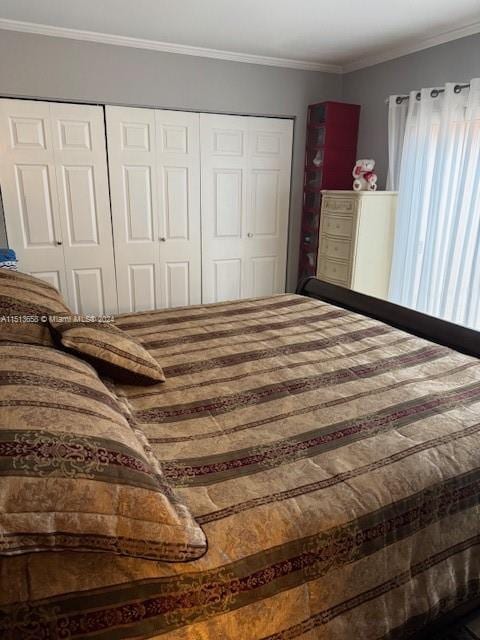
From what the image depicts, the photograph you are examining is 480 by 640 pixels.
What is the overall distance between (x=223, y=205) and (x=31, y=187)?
1615mm

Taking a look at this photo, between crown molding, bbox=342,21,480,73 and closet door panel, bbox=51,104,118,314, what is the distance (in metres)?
2.32

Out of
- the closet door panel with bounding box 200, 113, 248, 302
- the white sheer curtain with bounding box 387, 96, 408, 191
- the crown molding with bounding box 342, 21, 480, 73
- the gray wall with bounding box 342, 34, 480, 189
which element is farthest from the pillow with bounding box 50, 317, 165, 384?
the crown molding with bounding box 342, 21, 480, 73

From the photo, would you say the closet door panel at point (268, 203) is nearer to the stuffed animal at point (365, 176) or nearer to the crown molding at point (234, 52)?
the crown molding at point (234, 52)

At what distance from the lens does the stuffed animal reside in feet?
12.3

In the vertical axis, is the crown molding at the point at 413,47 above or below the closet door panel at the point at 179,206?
above

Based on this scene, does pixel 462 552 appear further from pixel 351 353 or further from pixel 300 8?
pixel 300 8

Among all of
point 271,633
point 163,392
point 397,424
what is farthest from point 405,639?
point 163,392

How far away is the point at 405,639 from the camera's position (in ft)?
3.58

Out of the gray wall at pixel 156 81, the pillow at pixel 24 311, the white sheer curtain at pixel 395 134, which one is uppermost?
the gray wall at pixel 156 81

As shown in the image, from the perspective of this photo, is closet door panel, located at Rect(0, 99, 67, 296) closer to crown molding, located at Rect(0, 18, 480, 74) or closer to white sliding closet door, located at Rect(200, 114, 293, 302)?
crown molding, located at Rect(0, 18, 480, 74)

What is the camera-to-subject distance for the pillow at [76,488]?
0.74 m

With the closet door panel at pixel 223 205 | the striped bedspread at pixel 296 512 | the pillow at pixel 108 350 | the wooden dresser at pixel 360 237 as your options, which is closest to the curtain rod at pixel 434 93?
the wooden dresser at pixel 360 237

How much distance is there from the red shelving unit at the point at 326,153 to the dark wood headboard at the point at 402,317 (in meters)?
1.51

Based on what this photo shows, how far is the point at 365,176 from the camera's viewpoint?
3.77 meters
